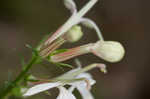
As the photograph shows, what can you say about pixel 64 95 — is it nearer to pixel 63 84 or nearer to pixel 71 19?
pixel 63 84

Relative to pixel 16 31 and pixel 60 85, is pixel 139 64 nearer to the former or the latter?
pixel 16 31

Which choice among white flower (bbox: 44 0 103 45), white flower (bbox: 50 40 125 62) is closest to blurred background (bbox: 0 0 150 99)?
white flower (bbox: 44 0 103 45)

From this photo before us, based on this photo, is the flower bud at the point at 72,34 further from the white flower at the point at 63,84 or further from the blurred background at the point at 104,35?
the blurred background at the point at 104,35

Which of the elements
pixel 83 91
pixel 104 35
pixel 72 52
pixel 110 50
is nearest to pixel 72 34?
pixel 72 52

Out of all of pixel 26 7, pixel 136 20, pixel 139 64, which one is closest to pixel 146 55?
pixel 139 64

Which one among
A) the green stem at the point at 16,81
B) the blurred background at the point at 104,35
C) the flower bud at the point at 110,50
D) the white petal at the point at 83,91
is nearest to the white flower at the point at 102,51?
the flower bud at the point at 110,50

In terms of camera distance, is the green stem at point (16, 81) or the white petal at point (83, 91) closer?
the green stem at point (16, 81)
